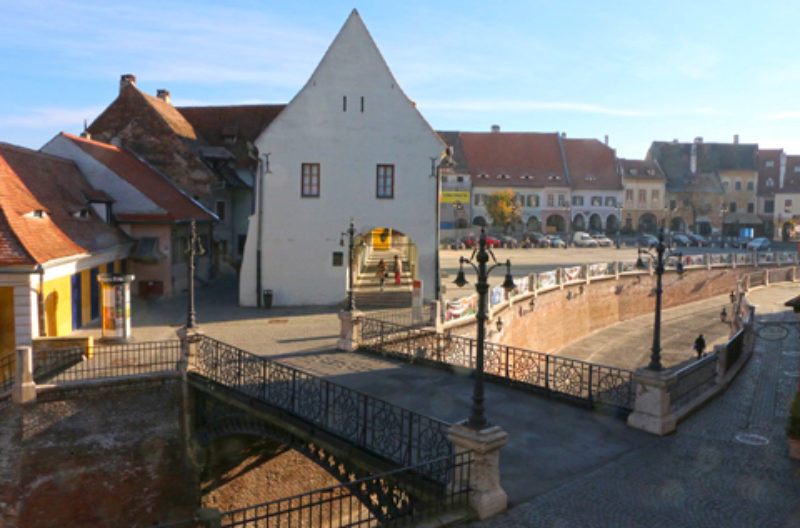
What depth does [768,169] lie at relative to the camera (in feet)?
289

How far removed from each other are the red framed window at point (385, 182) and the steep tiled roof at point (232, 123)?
1408 centimetres

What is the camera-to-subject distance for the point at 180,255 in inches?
1203

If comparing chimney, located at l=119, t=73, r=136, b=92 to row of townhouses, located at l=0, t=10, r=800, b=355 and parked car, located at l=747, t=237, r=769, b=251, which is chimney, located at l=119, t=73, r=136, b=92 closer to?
row of townhouses, located at l=0, t=10, r=800, b=355

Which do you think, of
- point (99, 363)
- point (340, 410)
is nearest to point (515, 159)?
point (99, 363)

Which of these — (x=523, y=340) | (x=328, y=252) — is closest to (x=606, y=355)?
(x=523, y=340)

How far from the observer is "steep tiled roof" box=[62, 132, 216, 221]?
28641mm

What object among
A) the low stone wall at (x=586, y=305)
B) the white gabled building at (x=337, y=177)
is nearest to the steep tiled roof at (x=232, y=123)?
the white gabled building at (x=337, y=177)

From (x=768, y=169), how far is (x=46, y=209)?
90701 mm

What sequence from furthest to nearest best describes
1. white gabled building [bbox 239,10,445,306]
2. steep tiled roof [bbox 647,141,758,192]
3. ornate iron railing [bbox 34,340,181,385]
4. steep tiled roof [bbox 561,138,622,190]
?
1. steep tiled roof [bbox 647,141,758,192]
2. steep tiled roof [bbox 561,138,622,190]
3. white gabled building [bbox 239,10,445,306]
4. ornate iron railing [bbox 34,340,181,385]

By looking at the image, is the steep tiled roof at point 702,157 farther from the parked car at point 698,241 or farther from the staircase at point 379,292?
the staircase at point 379,292

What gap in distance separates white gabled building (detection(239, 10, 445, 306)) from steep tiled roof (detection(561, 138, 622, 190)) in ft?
166

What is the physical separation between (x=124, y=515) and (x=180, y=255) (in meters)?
16.6

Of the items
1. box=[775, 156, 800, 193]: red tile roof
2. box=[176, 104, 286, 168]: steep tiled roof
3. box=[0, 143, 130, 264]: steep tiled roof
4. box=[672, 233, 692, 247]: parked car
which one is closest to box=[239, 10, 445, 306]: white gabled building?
box=[0, 143, 130, 264]: steep tiled roof

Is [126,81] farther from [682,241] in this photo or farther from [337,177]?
[682,241]
